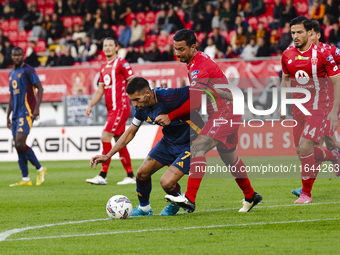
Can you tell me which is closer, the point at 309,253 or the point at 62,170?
the point at 309,253

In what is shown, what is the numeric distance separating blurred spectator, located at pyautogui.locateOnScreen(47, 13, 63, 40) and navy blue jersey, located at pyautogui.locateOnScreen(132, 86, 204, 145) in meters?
19.5

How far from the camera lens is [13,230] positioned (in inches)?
258

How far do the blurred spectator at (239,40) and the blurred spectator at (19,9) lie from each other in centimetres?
1097

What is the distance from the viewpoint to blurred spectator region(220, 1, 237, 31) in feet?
73.5

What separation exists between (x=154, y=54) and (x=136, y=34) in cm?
→ 248

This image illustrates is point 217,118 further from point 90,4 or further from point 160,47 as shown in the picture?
point 90,4

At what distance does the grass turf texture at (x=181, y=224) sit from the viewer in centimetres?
534

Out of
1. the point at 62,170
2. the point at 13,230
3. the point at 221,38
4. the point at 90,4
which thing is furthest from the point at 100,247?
the point at 90,4

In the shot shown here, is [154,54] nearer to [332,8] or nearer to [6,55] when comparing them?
[332,8]

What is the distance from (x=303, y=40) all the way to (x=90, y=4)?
1892 cm

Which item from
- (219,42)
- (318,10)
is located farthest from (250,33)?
(318,10)

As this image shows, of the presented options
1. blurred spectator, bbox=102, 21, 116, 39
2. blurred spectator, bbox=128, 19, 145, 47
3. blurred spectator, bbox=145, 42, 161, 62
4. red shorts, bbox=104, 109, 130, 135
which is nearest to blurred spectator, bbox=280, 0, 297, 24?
blurred spectator, bbox=145, 42, 161, 62

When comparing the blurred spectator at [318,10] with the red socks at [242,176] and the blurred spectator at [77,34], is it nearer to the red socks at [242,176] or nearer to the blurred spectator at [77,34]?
the blurred spectator at [77,34]

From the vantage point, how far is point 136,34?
77.4 feet
